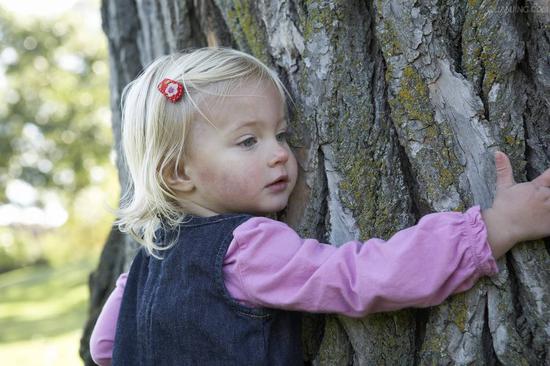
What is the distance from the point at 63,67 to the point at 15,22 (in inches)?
83.7

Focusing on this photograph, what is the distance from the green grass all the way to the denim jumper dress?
5805mm

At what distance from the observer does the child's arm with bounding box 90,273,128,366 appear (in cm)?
247

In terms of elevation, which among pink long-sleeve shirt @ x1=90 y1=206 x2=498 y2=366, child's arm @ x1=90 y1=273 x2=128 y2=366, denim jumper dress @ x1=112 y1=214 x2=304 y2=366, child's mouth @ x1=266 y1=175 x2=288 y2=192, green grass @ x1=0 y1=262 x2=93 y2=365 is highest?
child's mouth @ x1=266 y1=175 x2=288 y2=192

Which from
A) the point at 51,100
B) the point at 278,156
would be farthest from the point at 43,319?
the point at 51,100

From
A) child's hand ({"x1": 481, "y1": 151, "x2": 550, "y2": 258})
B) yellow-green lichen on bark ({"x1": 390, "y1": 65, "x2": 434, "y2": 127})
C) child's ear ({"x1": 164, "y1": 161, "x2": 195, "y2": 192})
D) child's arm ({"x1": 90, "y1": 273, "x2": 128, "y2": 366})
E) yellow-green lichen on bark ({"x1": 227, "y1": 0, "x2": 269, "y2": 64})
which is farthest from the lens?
child's arm ({"x1": 90, "y1": 273, "x2": 128, "y2": 366})

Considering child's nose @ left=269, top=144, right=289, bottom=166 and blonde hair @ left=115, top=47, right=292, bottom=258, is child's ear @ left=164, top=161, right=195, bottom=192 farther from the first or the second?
child's nose @ left=269, top=144, right=289, bottom=166

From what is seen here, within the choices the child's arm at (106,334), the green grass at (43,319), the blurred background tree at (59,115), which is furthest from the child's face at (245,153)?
the blurred background tree at (59,115)

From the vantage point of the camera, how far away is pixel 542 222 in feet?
5.84

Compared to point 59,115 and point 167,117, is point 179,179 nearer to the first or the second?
point 167,117

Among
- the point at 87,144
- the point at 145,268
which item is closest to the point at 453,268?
the point at 145,268

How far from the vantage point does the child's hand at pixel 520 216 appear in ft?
5.82

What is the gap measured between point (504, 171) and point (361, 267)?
0.46 m

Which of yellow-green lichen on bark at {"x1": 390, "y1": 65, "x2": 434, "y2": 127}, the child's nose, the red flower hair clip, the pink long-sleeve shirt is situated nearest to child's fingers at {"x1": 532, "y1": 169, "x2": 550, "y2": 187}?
the pink long-sleeve shirt

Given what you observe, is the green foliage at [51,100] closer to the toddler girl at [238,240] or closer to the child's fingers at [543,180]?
the toddler girl at [238,240]
